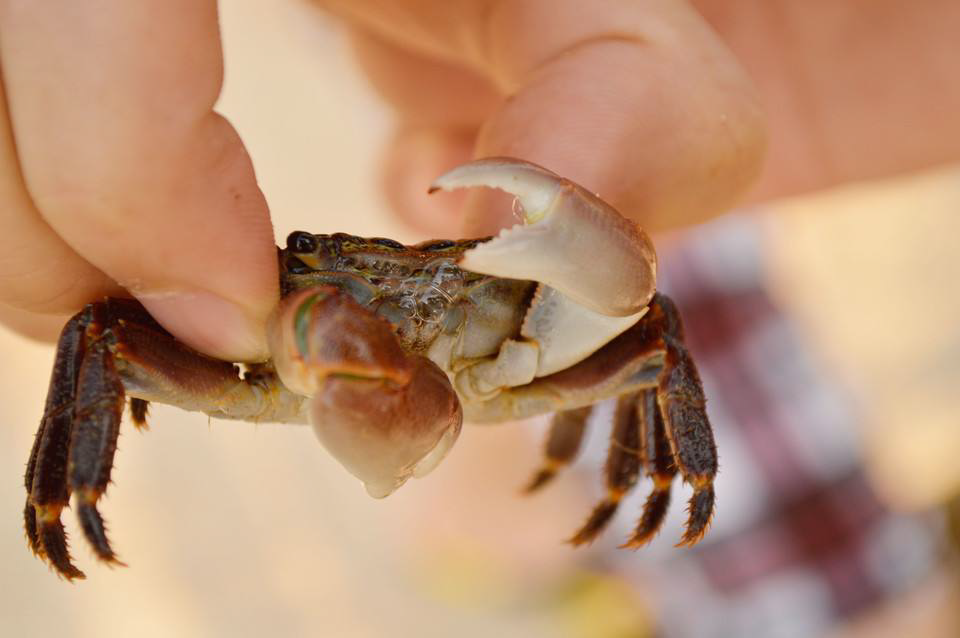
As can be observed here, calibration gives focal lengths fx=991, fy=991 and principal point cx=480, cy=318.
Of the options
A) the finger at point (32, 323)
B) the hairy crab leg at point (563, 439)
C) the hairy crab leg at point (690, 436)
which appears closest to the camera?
the hairy crab leg at point (690, 436)

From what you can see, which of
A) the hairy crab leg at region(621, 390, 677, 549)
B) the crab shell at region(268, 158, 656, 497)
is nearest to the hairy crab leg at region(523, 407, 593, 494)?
the hairy crab leg at region(621, 390, 677, 549)

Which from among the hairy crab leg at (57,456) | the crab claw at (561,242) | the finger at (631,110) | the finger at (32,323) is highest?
the finger at (631,110)

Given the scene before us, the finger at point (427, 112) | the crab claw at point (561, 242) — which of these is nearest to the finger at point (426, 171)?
the finger at point (427, 112)

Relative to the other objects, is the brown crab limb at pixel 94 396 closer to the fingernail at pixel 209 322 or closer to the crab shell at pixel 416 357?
the fingernail at pixel 209 322

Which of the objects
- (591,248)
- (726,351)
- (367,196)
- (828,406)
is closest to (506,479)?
(726,351)

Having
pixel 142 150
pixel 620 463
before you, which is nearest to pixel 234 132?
pixel 142 150

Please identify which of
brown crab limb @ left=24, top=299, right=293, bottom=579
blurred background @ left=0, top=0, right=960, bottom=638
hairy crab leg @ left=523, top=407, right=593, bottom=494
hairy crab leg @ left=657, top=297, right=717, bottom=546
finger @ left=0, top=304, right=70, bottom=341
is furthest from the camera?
blurred background @ left=0, top=0, right=960, bottom=638

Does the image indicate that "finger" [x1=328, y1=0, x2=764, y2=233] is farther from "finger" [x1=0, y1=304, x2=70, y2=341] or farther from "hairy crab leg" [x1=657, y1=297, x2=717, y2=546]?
"finger" [x1=0, y1=304, x2=70, y2=341]
